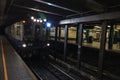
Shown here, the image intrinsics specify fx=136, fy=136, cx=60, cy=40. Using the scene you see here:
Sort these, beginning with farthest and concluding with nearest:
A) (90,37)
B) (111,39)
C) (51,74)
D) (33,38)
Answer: (90,37) → (111,39) → (33,38) → (51,74)

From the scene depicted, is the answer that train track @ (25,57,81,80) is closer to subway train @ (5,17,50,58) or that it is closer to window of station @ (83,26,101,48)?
subway train @ (5,17,50,58)

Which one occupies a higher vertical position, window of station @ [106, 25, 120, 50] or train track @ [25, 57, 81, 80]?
window of station @ [106, 25, 120, 50]

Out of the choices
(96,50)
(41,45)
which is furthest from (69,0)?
(96,50)

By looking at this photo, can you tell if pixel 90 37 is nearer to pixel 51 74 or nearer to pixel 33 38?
pixel 33 38

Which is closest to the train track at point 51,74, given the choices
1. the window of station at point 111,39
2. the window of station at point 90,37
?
the window of station at point 111,39

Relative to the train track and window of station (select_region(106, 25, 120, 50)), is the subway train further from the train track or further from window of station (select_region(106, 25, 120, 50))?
window of station (select_region(106, 25, 120, 50))

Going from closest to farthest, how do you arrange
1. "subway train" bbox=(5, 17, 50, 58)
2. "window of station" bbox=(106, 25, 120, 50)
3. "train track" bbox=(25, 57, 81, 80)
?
"train track" bbox=(25, 57, 81, 80) < "subway train" bbox=(5, 17, 50, 58) < "window of station" bbox=(106, 25, 120, 50)

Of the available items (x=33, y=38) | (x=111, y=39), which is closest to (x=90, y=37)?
(x=111, y=39)

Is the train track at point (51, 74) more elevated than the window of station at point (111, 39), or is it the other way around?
the window of station at point (111, 39)

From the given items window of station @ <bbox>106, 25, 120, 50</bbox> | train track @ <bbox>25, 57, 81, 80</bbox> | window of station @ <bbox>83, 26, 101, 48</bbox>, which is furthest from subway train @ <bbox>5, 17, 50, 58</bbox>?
window of station @ <bbox>83, 26, 101, 48</bbox>

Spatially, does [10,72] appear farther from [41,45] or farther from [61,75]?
[41,45]

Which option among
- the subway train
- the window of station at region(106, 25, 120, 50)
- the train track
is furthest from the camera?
the window of station at region(106, 25, 120, 50)

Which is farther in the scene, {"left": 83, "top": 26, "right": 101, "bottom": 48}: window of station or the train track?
{"left": 83, "top": 26, "right": 101, "bottom": 48}: window of station

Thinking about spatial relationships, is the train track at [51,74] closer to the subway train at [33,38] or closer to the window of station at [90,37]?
the subway train at [33,38]
